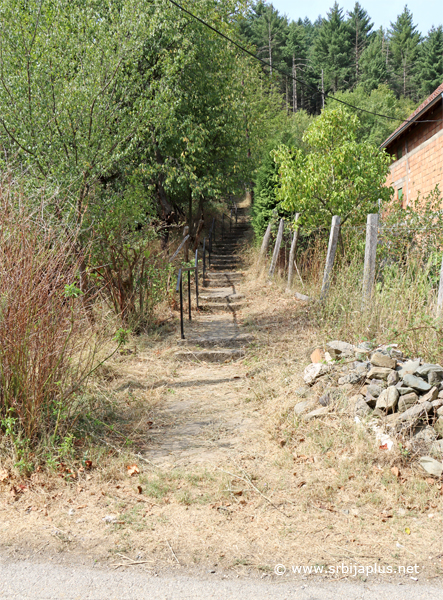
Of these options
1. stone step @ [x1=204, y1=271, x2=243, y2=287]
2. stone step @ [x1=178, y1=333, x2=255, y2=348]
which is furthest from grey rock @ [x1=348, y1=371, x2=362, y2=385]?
stone step @ [x1=204, y1=271, x2=243, y2=287]

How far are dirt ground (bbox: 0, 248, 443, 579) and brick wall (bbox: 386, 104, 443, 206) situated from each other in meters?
9.16

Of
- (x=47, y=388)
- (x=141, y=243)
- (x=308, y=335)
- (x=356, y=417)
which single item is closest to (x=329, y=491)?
(x=356, y=417)

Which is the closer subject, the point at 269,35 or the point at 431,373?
the point at 431,373

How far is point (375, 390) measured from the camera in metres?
4.48

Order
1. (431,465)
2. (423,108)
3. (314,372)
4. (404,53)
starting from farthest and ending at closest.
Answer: (404,53)
(423,108)
(314,372)
(431,465)

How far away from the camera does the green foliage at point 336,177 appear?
9.95 metres

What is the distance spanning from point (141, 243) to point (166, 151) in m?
7.97

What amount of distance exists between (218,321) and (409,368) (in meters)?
5.08

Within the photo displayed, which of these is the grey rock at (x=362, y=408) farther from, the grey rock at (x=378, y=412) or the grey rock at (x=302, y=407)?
the grey rock at (x=302, y=407)

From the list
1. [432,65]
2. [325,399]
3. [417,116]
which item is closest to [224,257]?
[417,116]

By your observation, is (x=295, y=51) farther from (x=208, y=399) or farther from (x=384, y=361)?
(x=384, y=361)

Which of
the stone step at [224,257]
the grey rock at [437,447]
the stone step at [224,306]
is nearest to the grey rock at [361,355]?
the grey rock at [437,447]

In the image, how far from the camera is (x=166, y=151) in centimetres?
1528

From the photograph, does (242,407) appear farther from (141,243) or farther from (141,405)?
(141,243)
